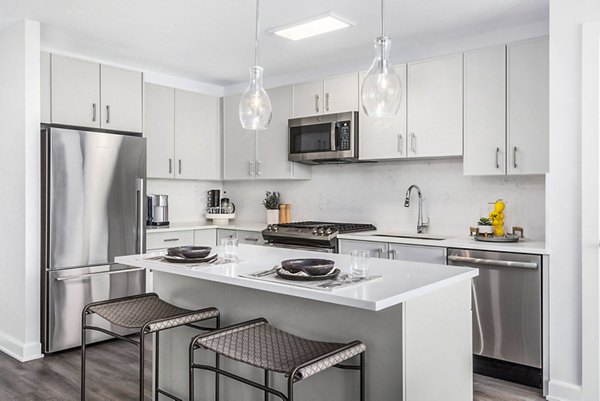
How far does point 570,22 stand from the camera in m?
2.79

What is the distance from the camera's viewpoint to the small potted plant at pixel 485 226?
3.60 meters

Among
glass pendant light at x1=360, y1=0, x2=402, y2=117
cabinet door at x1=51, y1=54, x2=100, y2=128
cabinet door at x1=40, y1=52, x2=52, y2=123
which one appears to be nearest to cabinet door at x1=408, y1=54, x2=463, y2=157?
glass pendant light at x1=360, y1=0, x2=402, y2=117

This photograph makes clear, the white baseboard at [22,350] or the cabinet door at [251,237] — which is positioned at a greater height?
the cabinet door at [251,237]

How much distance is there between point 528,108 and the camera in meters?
3.38

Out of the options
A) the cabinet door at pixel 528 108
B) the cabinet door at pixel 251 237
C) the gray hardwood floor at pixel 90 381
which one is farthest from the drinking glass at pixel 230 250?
the cabinet door at pixel 251 237

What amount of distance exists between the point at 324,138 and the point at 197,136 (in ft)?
5.10

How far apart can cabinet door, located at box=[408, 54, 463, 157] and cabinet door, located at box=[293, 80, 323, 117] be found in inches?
36.0

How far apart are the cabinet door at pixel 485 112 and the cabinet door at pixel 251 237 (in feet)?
6.64

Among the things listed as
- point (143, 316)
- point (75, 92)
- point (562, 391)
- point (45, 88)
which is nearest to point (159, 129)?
point (75, 92)

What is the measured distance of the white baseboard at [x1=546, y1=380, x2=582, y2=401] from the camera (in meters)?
2.80

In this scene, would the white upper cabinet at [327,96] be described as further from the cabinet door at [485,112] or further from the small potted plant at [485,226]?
the small potted plant at [485,226]

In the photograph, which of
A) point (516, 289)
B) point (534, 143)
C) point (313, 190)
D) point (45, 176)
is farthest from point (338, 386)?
point (313, 190)

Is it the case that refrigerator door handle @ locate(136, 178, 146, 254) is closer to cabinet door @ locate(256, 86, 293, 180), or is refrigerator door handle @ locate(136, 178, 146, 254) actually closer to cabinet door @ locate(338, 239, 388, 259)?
cabinet door @ locate(256, 86, 293, 180)

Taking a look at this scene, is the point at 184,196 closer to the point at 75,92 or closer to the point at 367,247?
the point at 75,92
